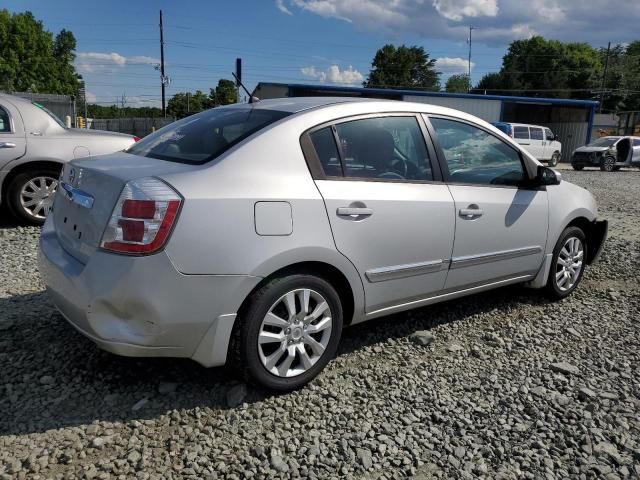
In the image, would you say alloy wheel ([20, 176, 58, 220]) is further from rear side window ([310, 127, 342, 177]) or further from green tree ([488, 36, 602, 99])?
green tree ([488, 36, 602, 99])

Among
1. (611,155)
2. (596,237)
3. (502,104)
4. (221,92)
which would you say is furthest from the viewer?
(221,92)

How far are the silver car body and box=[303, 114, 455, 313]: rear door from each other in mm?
4414

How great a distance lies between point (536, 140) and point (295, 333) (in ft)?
83.0

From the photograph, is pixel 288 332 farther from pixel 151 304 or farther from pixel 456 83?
pixel 456 83

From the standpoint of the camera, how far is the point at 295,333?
2902 mm

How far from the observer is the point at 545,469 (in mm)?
2459

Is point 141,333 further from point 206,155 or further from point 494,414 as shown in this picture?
point 494,414

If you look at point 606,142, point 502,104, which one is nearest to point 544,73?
point 502,104

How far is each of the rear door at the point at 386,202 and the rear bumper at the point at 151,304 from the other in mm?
699

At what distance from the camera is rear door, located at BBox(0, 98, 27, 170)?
6246 millimetres

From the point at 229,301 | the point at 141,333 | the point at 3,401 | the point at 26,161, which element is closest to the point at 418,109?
the point at 229,301

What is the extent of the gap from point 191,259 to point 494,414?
179 cm

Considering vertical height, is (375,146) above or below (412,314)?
above

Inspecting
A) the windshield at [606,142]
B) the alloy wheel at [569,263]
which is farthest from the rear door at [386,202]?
the windshield at [606,142]
